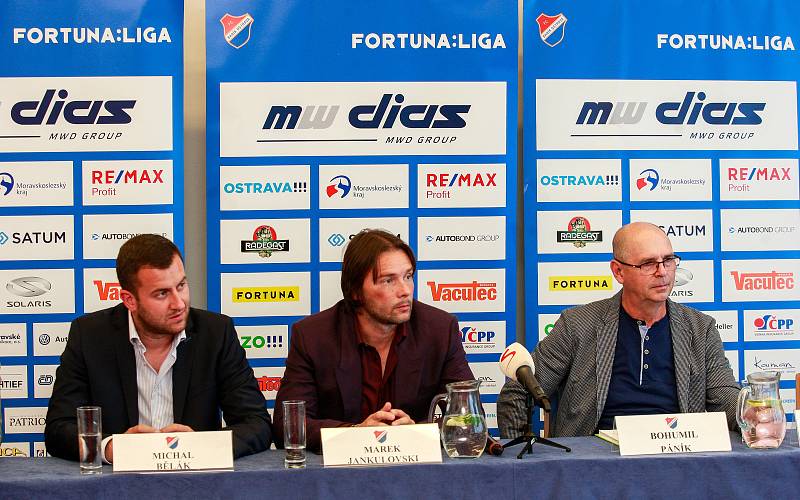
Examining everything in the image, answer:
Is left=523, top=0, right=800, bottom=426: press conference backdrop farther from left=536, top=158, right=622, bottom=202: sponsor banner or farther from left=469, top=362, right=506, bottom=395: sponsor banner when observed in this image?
left=469, top=362, right=506, bottom=395: sponsor banner

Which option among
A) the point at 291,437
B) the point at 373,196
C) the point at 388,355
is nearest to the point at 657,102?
the point at 373,196

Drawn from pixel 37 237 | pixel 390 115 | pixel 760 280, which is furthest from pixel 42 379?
pixel 760 280

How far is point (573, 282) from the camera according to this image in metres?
4.14

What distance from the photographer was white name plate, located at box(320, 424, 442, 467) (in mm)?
2178

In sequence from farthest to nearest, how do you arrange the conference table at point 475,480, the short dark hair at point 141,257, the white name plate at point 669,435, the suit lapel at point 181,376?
the suit lapel at point 181,376 < the short dark hair at point 141,257 < the white name plate at point 669,435 < the conference table at point 475,480

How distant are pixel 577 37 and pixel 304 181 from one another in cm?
148

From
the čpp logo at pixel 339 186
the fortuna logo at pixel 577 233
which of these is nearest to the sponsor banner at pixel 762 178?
the fortuna logo at pixel 577 233

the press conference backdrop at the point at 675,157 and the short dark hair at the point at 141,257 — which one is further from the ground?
the press conference backdrop at the point at 675,157

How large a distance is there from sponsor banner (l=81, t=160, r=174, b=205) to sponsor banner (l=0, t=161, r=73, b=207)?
9 cm

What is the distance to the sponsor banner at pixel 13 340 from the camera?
13.0 ft

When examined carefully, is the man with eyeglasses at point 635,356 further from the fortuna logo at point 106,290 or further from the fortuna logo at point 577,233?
the fortuna logo at point 106,290

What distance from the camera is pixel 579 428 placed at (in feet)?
9.62

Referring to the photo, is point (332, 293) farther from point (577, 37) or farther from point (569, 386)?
point (577, 37)

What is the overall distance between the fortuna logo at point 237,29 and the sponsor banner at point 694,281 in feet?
7.67
